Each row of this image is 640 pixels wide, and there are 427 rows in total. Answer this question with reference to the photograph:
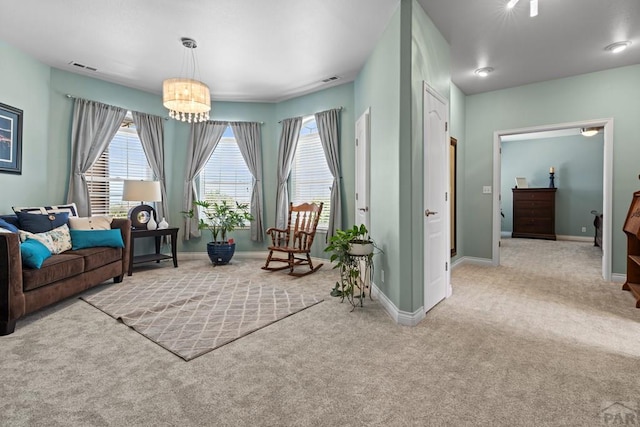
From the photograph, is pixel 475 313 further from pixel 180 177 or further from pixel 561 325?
pixel 180 177

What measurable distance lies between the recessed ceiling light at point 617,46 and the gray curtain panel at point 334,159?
10.5 feet

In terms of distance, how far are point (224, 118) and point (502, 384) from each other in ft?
17.4

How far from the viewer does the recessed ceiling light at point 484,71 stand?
4145 millimetres

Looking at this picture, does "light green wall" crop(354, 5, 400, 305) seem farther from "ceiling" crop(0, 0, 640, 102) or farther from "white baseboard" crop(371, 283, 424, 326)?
"ceiling" crop(0, 0, 640, 102)

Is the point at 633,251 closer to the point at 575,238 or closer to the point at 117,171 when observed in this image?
the point at 575,238

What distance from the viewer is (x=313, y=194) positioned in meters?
5.28

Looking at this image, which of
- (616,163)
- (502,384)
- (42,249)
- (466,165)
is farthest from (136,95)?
(616,163)

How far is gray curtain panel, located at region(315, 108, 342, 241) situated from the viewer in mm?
4785

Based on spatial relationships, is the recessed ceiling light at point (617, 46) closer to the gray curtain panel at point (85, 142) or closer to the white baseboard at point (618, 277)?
the white baseboard at point (618, 277)

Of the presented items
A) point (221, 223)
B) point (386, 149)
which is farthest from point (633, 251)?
point (221, 223)

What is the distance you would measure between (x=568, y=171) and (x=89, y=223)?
9847mm

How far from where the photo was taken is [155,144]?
16.6 ft

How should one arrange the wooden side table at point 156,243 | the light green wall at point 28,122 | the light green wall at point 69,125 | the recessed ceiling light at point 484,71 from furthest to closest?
the wooden side table at point 156,243
the recessed ceiling light at point 484,71
the light green wall at point 69,125
the light green wall at point 28,122

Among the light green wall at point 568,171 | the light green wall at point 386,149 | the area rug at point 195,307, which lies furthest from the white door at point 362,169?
the light green wall at point 568,171
